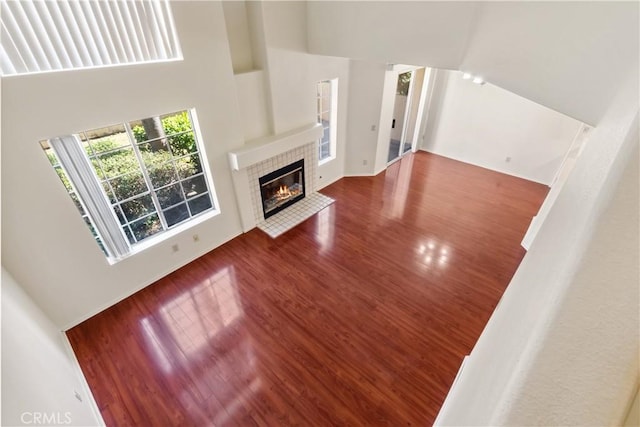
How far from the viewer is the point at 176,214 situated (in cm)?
443

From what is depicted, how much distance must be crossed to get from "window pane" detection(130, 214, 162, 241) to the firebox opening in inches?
70.0

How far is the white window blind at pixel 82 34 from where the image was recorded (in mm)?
2428

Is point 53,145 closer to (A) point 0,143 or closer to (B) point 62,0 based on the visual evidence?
(A) point 0,143

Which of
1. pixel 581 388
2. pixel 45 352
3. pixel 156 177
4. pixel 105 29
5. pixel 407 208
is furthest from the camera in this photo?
pixel 407 208

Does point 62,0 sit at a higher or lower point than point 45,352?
higher

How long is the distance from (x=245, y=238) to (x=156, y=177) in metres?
1.76

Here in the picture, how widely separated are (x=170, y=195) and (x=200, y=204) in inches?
23.1

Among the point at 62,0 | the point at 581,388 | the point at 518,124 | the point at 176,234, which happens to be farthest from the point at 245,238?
the point at 518,124

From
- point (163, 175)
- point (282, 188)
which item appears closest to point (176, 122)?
point (163, 175)

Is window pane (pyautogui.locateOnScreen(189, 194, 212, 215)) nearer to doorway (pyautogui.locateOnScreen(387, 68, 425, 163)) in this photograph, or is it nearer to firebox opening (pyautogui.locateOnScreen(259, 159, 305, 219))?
firebox opening (pyautogui.locateOnScreen(259, 159, 305, 219))

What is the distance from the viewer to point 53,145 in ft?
9.37

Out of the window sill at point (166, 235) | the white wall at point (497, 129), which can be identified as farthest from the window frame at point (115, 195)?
the white wall at point (497, 129)

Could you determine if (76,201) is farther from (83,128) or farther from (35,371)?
(35,371)

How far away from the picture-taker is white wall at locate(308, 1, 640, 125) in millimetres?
1420
